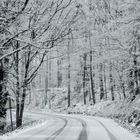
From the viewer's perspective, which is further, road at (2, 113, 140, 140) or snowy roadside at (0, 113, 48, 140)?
snowy roadside at (0, 113, 48, 140)

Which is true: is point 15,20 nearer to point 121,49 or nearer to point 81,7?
point 81,7

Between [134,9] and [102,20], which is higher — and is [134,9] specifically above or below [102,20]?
above

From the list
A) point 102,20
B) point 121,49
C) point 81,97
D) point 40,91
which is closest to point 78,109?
point 81,97

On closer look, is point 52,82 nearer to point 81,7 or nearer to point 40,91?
point 40,91

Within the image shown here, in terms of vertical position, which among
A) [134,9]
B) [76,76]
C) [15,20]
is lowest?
[76,76]

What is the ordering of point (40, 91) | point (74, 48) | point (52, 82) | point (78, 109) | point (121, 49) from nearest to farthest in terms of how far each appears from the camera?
point (74, 48)
point (121, 49)
point (78, 109)
point (40, 91)
point (52, 82)

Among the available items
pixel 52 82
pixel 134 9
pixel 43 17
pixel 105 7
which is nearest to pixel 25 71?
pixel 134 9

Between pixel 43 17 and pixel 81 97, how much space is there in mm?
46030

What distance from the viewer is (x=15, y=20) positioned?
570cm

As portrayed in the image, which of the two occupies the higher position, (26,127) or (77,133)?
(77,133)

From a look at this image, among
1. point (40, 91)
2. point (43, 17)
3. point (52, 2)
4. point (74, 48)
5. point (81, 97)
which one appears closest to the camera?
point (52, 2)

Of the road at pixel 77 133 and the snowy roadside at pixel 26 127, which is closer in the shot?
the road at pixel 77 133

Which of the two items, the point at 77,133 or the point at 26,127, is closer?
the point at 77,133

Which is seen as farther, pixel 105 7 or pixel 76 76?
pixel 76 76
